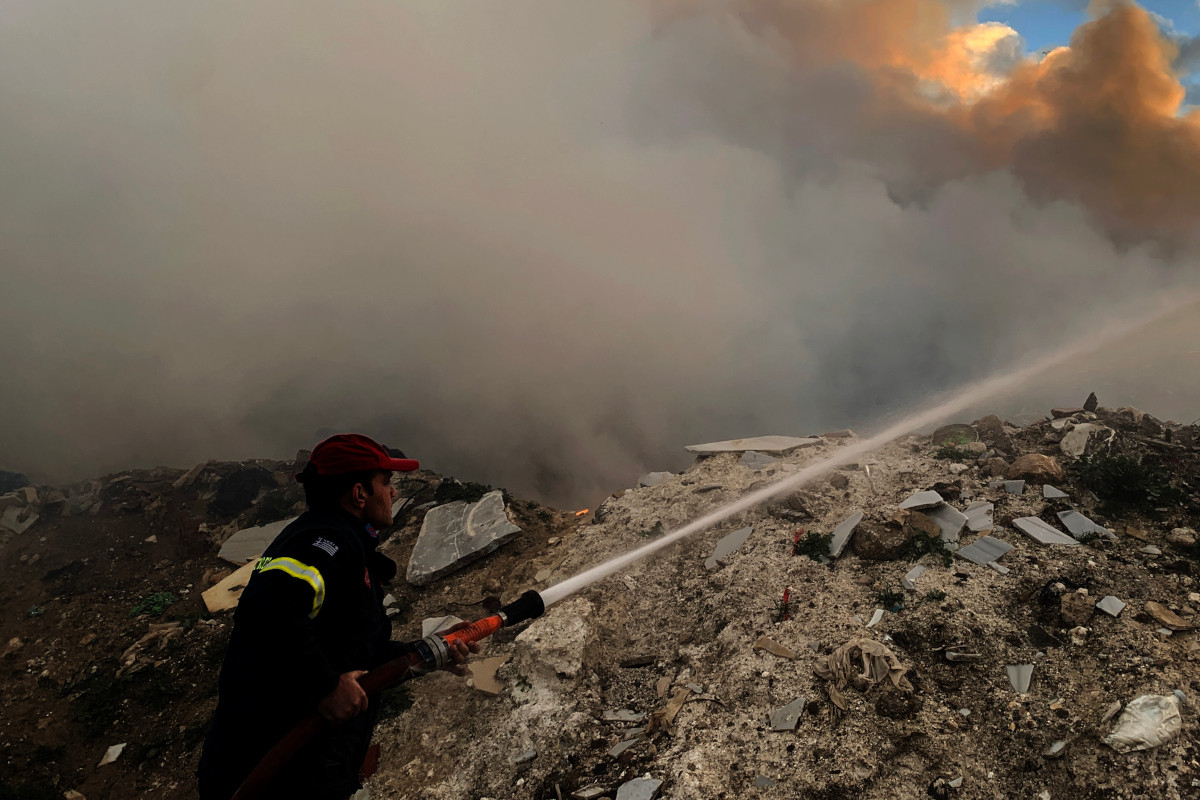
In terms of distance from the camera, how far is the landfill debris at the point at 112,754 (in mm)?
6012

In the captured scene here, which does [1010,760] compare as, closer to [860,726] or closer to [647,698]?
[860,726]

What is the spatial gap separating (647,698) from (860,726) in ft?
6.27

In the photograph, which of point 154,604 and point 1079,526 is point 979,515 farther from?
point 154,604

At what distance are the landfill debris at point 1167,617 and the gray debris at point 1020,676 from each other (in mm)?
1073

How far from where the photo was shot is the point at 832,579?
5379 millimetres

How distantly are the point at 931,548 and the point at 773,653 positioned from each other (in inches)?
82.1

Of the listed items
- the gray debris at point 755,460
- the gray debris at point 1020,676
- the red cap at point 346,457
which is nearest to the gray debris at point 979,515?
the gray debris at point 1020,676

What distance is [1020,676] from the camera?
385cm

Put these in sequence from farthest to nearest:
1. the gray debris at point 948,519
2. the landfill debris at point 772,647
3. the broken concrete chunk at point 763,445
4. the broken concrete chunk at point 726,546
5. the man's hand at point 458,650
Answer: the broken concrete chunk at point 763,445
the broken concrete chunk at point 726,546
the gray debris at point 948,519
the landfill debris at point 772,647
the man's hand at point 458,650

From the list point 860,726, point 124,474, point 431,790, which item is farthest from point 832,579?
point 124,474

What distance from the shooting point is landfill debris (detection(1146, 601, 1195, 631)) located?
3799 mm

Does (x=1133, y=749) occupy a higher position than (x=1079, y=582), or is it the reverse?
(x=1079, y=582)

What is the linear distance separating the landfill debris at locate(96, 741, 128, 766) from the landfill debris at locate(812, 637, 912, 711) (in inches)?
321

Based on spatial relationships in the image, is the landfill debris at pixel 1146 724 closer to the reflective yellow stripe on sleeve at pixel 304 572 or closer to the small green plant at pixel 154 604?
the reflective yellow stripe on sleeve at pixel 304 572
